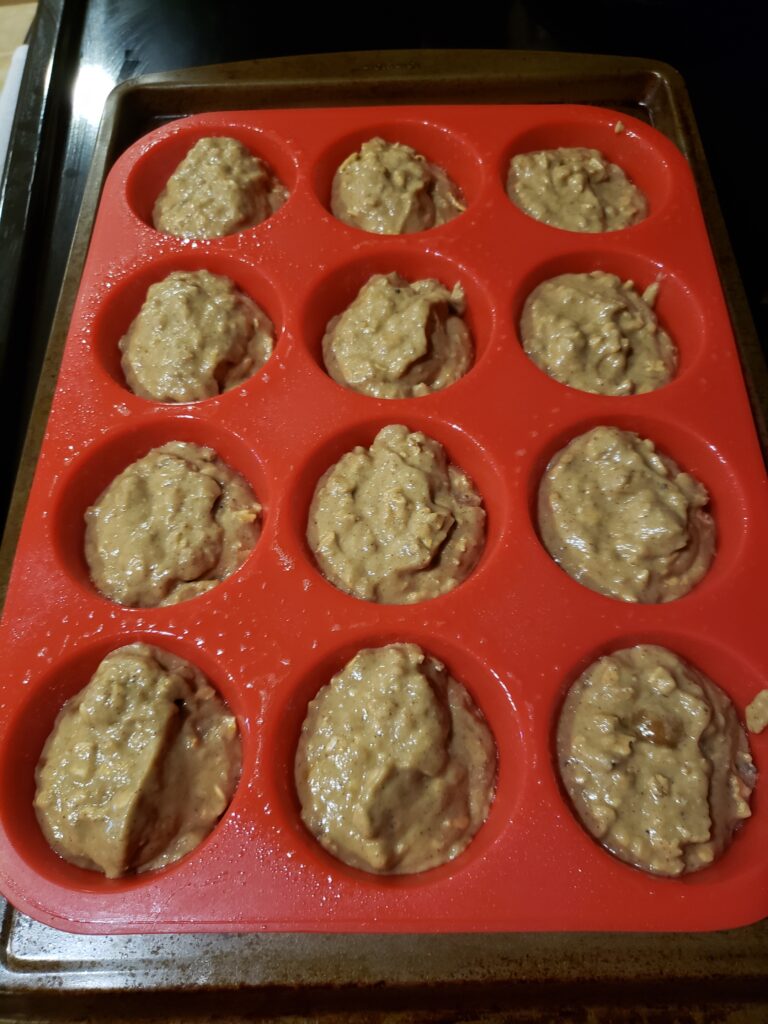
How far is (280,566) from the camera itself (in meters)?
1.68

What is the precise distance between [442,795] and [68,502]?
3.70 ft

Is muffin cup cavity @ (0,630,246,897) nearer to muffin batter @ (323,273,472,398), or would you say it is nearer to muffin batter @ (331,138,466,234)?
muffin batter @ (323,273,472,398)

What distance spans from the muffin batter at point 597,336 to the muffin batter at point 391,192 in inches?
17.9

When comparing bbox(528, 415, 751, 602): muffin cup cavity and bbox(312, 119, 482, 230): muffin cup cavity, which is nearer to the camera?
bbox(528, 415, 751, 602): muffin cup cavity

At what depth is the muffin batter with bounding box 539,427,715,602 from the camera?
1710 mm

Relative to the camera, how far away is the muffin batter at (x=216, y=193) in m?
A: 2.24

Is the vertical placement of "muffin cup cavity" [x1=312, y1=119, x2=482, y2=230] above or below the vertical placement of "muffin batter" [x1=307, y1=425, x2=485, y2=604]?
above

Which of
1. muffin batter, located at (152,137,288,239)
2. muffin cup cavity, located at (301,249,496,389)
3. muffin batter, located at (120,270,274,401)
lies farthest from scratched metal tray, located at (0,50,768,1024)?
muffin batter, located at (152,137,288,239)

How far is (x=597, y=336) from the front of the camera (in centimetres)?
203

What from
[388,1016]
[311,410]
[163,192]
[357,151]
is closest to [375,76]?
[357,151]

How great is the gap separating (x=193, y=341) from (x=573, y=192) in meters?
1.28

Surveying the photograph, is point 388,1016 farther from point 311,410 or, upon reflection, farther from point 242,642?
point 311,410

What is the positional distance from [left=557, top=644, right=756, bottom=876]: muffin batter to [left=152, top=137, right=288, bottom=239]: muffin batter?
66.1 inches

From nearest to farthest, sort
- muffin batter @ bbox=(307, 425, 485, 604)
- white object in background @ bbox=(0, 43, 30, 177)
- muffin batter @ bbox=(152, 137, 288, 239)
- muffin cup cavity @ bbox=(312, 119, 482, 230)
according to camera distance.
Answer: muffin batter @ bbox=(307, 425, 485, 604)
muffin batter @ bbox=(152, 137, 288, 239)
muffin cup cavity @ bbox=(312, 119, 482, 230)
white object in background @ bbox=(0, 43, 30, 177)
